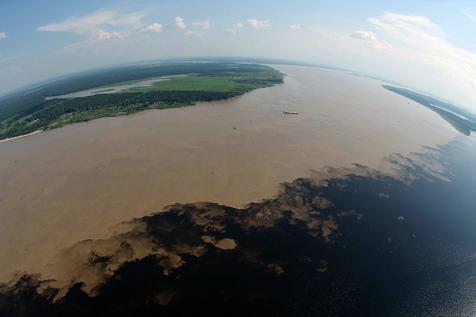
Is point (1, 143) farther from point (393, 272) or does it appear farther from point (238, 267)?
point (393, 272)

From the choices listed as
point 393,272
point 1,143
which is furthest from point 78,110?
point 393,272

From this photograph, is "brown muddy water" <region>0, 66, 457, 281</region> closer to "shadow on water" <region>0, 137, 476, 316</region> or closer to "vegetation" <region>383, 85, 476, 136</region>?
"shadow on water" <region>0, 137, 476, 316</region>

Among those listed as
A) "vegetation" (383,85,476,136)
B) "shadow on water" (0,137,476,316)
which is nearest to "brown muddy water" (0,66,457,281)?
"shadow on water" (0,137,476,316)

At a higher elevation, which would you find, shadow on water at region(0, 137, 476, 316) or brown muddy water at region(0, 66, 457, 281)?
brown muddy water at region(0, 66, 457, 281)

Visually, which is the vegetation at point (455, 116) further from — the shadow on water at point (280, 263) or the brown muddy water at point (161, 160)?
the shadow on water at point (280, 263)

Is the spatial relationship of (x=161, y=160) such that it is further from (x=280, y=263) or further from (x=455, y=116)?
(x=455, y=116)

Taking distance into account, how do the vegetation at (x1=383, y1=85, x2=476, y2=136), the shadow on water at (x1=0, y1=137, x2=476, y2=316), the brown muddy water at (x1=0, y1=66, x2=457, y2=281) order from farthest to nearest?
the vegetation at (x1=383, y1=85, x2=476, y2=136)
the brown muddy water at (x1=0, y1=66, x2=457, y2=281)
the shadow on water at (x1=0, y1=137, x2=476, y2=316)
